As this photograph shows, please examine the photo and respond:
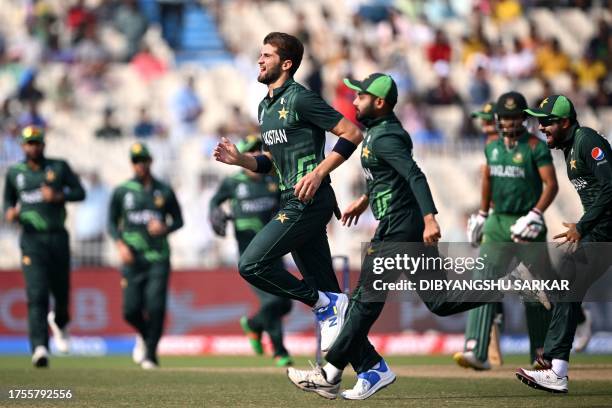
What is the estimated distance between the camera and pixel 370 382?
8.84 meters

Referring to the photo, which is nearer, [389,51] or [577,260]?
[577,260]

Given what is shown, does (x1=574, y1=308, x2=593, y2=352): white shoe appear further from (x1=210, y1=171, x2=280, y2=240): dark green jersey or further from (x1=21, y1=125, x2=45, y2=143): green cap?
(x1=21, y1=125, x2=45, y2=143): green cap

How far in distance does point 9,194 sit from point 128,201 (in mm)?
1458

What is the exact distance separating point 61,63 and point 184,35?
9.28 feet

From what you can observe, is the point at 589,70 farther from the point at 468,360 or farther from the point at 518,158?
the point at 468,360

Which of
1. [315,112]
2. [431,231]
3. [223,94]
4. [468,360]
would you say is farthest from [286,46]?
[223,94]

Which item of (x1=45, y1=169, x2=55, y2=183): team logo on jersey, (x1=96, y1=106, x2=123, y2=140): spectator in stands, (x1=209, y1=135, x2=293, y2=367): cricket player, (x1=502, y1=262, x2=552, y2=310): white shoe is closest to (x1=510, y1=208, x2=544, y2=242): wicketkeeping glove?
(x1=502, y1=262, x2=552, y2=310): white shoe

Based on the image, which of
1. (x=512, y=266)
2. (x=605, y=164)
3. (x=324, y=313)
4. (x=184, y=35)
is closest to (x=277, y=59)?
(x=324, y=313)

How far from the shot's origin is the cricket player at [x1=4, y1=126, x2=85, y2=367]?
14.1 metres

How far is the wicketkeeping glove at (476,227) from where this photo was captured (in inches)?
483

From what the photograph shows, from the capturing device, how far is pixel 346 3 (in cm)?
2628

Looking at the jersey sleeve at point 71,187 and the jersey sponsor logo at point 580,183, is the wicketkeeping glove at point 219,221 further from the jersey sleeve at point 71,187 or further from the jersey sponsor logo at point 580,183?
the jersey sponsor logo at point 580,183

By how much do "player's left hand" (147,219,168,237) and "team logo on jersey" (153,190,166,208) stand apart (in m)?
0.25

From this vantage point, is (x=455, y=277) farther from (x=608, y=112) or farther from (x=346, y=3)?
(x=346, y=3)
